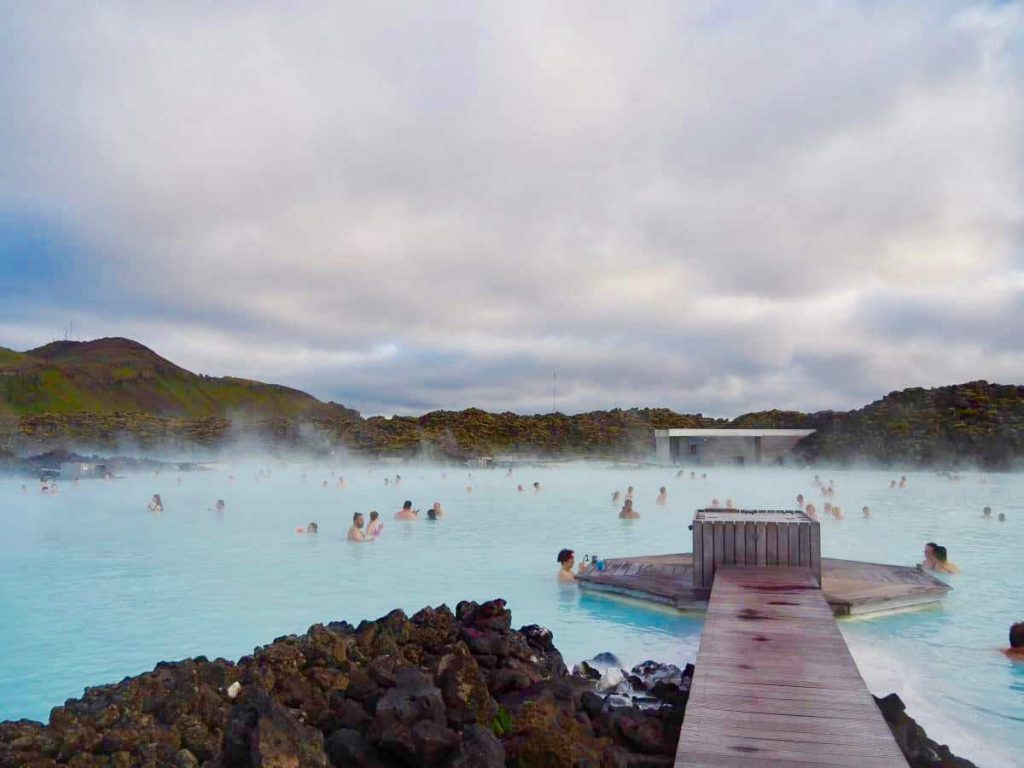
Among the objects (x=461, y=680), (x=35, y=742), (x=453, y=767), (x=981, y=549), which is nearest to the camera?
(x=453, y=767)

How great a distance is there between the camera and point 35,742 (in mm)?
3445

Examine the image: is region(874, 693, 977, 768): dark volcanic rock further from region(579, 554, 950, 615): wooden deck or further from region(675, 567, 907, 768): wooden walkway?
region(579, 554, 950, 615): wooden deck

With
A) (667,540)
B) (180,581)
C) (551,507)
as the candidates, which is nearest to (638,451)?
(551,507)

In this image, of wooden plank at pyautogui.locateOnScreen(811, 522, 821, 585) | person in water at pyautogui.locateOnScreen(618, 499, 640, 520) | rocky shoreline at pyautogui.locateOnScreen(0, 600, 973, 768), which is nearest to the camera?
rocky shoreline at pyautogui.locateOnScreen(0, 600, 973, 768)

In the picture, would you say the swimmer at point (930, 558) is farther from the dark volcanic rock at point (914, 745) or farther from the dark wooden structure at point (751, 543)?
the dark volcanic rock at point (914, 745)

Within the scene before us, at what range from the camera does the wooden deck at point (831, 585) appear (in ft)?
23.6

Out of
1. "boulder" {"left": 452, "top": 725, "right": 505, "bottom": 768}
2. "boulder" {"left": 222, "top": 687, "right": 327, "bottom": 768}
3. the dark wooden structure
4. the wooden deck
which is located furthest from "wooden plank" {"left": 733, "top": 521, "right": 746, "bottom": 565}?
"boulder" {"left": 222, "top": 687, "right": 327, "bottom": 768}

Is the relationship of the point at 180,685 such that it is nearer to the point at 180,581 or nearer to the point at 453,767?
the point at 453,767

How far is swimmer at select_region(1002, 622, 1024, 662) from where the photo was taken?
21.3 ft

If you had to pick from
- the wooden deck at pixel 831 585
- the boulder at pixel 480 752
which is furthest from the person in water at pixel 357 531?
the boulder at pixel 480 752

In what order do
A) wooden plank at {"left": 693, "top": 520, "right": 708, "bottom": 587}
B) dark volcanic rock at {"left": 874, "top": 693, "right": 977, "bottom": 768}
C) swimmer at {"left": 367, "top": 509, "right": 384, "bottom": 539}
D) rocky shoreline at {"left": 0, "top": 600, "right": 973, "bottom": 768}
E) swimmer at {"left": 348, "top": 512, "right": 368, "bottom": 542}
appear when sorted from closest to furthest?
rocky shoreline at {"left": 0, "top": 600, "right": 973, "bottom": 768} < dark volcanic rock at {"left": 874, "top": 693, "right": 977, "bottom": 768} < wooden plank at {"left": 693, "top": 520, "right": 708, "bottom": 587} < swimmer at {"left": 348, "top": 512, "right": 368, "bottom": 542} < swimmer at {"left": 367, "top": 509, "right": 384, "bottom": 539}

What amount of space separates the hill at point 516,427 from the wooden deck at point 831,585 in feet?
113

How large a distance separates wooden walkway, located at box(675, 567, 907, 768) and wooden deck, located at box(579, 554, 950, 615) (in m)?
1.71

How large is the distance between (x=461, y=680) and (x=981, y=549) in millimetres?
12517
